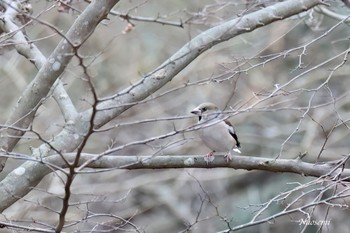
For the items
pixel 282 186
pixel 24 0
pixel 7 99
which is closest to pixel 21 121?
pixel 24 0

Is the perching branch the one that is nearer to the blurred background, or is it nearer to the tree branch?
the tree branch

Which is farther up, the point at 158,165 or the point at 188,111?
the point at 188,111

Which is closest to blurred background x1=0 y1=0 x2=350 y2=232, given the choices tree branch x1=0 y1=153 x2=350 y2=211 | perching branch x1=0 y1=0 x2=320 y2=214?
perching branch x1=0 y1=0 x2=320 y2=214

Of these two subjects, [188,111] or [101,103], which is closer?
[101,103]

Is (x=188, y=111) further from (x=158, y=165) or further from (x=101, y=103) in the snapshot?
(x=158, y=165)

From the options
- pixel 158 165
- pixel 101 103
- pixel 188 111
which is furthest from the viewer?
pixel 188 111

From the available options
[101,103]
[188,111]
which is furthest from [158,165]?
[188,111]

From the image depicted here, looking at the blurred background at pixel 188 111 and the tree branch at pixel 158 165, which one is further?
the blurred background at pixel 188 111

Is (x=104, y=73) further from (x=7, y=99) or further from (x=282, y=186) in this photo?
(x=282, y=186)

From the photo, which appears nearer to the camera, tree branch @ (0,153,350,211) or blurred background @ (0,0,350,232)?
tree branch @ (0,153,350,211)

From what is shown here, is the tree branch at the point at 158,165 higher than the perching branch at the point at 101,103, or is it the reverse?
the perching branch at the point at 101,103

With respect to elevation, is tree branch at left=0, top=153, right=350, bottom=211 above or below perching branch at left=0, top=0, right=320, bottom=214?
below

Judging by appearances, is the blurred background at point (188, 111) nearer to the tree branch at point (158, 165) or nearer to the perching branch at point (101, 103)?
the perching branch at point (101, 103)

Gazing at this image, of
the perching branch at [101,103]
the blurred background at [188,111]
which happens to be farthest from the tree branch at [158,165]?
the blurred background at [188,111]
